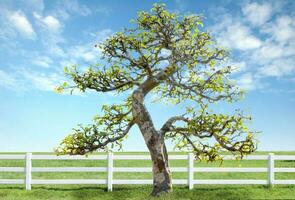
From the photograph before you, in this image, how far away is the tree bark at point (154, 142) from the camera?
44.4ft

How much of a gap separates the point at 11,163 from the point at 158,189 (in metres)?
14.7

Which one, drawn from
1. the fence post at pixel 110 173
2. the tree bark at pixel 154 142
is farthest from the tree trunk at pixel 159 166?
the fence post at pixel 110 173

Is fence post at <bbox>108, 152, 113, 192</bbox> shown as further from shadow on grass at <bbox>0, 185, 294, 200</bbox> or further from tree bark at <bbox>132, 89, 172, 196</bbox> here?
tree bark at <bbox>132, 89, 172, 196</bbox>

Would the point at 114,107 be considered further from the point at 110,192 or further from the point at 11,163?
the point at 11,163

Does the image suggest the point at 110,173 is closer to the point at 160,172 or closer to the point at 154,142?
the point at 160,172

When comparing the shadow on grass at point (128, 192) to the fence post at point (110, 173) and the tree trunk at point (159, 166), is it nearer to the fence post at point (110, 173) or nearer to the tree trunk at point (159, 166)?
the fence post at point (110, 173)

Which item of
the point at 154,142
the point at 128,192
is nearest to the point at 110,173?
the point at 128,192

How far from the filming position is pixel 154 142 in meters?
13.6

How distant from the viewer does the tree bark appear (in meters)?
13.5

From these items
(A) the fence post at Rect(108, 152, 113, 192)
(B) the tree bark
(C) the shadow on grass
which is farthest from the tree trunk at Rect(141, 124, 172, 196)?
(A) the fence post at Rect(108, 152, 113, 192)

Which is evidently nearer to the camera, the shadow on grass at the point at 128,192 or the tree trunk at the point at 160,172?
the tree trunk at the point at 160,172

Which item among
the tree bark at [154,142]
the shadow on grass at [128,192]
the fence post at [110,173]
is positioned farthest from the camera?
the fence post at [110,173]

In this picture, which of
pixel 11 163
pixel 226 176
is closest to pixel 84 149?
pixel 226 176

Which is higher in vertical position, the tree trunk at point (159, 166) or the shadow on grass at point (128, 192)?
the tree trunk at point (159, 166)
